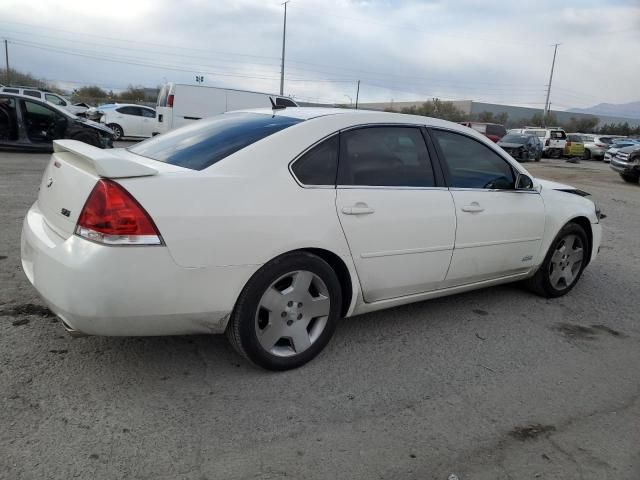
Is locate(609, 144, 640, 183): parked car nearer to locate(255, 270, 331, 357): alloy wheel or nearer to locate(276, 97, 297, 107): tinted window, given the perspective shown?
locate(276, 97, 297, 107): tinted window

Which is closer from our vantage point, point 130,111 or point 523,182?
point 523,182

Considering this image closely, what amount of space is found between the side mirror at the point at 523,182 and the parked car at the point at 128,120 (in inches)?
715

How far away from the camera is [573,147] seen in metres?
32.1

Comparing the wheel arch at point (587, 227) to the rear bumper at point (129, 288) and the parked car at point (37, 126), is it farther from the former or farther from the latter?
the parked car at point (37, 126)

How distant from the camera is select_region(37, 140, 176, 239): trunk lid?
2.66 metres

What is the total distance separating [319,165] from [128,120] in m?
18.7

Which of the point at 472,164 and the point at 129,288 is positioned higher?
the point at 472,164

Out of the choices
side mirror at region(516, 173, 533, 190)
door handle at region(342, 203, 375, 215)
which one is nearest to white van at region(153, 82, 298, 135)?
side mirror at region(516, 173, 533, 190)

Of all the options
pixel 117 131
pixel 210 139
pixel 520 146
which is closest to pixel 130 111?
pixel 117 131

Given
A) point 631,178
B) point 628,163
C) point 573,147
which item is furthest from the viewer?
point 573,147

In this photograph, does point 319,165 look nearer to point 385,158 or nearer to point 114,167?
point 385,158

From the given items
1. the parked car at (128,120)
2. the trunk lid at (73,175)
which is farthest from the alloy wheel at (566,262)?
the parked car at (128,120)

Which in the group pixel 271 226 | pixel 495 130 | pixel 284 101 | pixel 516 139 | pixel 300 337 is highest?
pixel 284 101

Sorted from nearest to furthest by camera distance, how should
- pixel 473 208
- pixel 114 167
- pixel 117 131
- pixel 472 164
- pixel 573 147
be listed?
pixel 114 167, pixel 473 208, pixel 472 164, pixel 117 131, pixel 573 147
